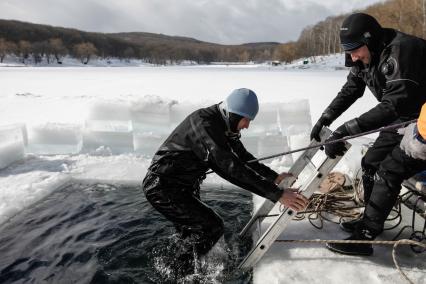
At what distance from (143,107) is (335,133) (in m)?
4.36

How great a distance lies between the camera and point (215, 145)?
2.51m

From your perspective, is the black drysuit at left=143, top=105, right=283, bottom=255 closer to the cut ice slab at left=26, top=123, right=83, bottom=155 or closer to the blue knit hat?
the blue knit hat

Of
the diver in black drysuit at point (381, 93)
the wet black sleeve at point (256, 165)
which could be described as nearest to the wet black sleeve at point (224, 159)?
the wet black sleeve at point (256, 165)

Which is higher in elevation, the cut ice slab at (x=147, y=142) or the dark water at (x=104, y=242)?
the cut ice slab at (x=147, y=142)

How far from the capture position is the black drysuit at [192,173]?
101 inches

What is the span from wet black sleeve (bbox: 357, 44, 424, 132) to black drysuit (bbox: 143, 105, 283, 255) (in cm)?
99

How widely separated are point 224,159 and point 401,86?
4.38 ft

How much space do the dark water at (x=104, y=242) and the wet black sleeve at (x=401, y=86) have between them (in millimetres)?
1581

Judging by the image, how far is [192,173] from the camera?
113 inches

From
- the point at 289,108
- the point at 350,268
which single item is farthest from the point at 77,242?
the point at 289,108

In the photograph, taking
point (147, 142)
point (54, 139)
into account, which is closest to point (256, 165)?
point (147, 142)

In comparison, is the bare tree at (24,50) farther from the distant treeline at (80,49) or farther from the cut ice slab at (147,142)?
the cut ice slab at (147,142)

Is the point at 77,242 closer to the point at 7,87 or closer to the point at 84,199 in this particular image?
A: the point at 84,199

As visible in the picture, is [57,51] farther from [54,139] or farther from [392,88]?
[392,88]
